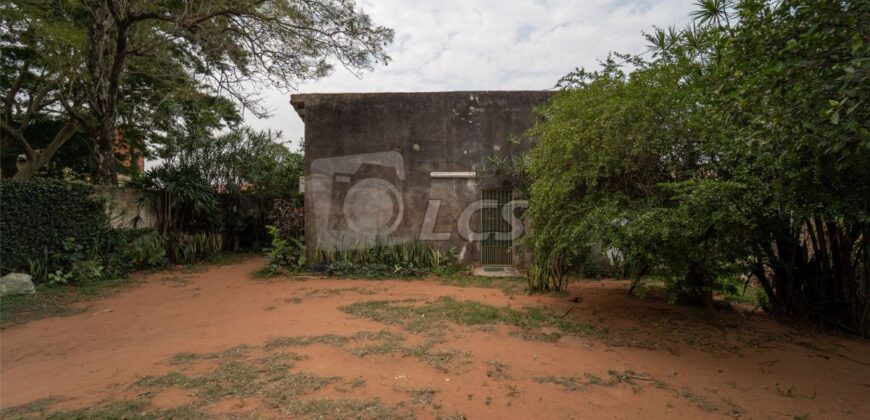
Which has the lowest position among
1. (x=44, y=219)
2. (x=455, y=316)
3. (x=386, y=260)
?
(x=455, y=316)

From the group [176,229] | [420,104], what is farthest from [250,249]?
[420,104]

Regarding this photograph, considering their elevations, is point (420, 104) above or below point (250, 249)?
above

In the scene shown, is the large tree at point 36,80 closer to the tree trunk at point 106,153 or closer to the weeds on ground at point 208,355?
the tree trunk at point 106,153

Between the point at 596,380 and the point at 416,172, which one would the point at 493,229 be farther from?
the point at 596,380

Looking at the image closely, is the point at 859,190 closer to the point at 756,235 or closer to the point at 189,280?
the point at 756,235

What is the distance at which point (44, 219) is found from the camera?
686 centimetres

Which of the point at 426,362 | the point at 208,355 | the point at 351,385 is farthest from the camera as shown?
the point at 208,355

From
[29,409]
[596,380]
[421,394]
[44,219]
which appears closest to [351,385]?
[421,394]

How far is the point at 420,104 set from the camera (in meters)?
8.98

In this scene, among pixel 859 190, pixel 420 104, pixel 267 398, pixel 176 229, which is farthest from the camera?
pixel 176 229

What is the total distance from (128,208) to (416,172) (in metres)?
6.36

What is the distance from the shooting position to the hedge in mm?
6422

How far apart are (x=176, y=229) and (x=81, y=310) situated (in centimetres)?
418

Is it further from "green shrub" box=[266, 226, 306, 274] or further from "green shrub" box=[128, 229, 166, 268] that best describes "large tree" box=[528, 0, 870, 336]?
"green shrub" box=[128, 229, 166, 268]
